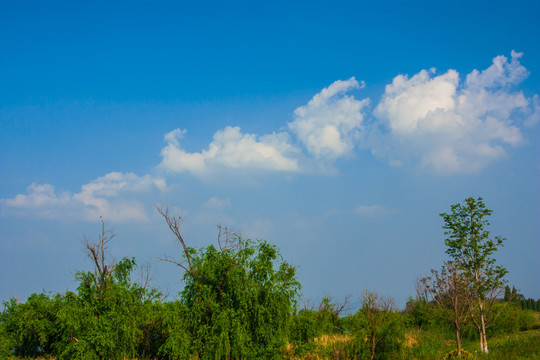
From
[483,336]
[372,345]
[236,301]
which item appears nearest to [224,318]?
[236,301]

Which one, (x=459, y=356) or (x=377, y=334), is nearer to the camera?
(x=459, y=356)

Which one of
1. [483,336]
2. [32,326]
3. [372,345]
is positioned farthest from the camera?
[32,326]

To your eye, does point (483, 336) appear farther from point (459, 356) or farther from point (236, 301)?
point (236, 301)

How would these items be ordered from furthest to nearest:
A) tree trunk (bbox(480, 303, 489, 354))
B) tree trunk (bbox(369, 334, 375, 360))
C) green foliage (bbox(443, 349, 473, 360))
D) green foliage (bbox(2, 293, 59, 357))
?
green foliage (bbox(2, 293, 59, 357)) < tree trunk (bbox(369, 334, 375, 360)) < tree trunk (bbox(480, 303, 489, 354)) < green foliage (bbox(443, 349, 473, 360))

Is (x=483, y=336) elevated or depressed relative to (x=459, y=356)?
elevated

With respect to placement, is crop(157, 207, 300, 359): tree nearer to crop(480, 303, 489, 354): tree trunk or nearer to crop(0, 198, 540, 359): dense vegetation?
crop(0, 198, 540, 359): dense vegetation

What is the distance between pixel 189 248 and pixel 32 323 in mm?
14607

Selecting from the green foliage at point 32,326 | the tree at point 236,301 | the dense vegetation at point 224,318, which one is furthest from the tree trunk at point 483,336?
the green foliage at point 32,326

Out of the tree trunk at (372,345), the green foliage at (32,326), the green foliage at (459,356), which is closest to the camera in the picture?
the green foliage at (459,356)

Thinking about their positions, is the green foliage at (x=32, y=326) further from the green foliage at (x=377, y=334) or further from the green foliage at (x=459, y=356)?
the green foliage at (x=459, y=356)

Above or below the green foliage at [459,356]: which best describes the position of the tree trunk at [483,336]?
above

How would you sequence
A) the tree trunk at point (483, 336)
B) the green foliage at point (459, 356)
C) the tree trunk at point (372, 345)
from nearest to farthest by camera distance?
1. the green foliage at point (459, 356)
2. the tree trunk at point (483, 336)
3. the tree trunk at point (372, 345)

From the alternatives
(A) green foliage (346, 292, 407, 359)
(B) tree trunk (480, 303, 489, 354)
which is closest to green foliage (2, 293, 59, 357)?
(A) green foliage (346, 292, 407, 359)

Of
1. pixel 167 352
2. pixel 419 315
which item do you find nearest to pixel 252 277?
pixel 167 352
